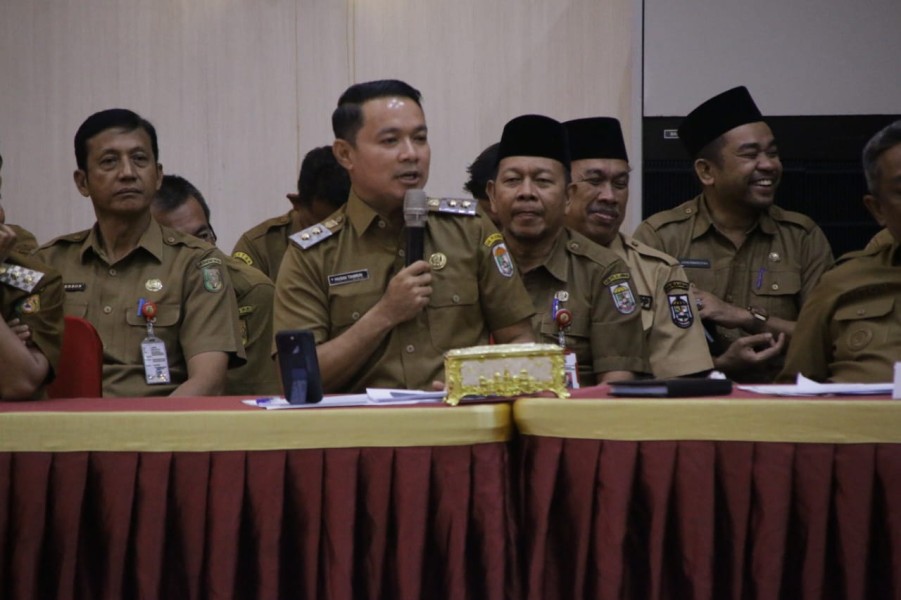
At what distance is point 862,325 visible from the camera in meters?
2.71

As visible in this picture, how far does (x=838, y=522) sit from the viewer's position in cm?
179

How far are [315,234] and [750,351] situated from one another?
1362 millimetres

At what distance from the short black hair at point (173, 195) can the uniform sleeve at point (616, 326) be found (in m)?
1.65

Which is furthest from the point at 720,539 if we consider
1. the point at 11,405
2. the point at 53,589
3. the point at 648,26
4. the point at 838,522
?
the point at 648,26

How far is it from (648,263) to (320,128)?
196 cm

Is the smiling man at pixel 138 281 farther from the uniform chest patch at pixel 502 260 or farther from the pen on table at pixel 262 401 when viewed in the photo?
the pen on table at pixel 262 401

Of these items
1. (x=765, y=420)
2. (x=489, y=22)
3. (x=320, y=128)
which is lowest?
(x=765, y=420)

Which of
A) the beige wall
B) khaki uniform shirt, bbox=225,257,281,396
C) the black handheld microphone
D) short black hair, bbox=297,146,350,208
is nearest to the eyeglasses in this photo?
short black hair, bbox=297,146,350,208

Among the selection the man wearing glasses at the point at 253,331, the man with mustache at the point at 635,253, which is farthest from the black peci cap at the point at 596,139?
the man wearing glasses at the point at 253,331

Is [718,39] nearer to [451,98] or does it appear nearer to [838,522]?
[451,98]

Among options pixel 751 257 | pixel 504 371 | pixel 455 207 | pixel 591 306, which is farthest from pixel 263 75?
pixel 504 371

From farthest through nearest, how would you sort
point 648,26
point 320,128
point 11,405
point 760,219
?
point 320,128 → point 648,26 → point 760,219 → point 11,405

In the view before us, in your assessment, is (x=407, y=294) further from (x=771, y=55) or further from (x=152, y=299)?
(x=771, y=55)

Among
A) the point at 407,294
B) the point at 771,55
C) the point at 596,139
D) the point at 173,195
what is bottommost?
the point at 407,294
